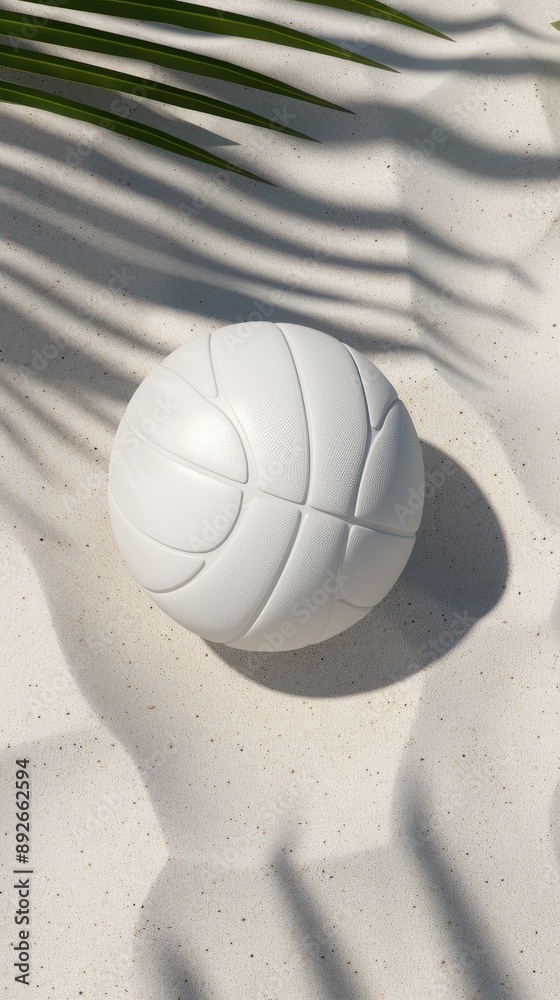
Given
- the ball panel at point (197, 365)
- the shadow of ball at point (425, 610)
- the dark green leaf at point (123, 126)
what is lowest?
the shadow of ball at point (425, 610)

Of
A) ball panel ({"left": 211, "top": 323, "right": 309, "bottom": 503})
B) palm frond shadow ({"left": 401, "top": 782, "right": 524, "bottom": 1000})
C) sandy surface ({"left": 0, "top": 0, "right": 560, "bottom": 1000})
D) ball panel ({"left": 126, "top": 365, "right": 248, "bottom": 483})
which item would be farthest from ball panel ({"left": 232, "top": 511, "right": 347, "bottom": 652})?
palm frond shadow ({"left": 401, "top": 782, "right": 524, "bottom": 1000})

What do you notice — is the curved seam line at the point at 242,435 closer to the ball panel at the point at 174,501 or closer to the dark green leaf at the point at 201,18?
the ball panel at the point at 174,501

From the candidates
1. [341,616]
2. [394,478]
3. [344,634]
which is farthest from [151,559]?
[344,634]

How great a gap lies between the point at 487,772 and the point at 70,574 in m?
1.63

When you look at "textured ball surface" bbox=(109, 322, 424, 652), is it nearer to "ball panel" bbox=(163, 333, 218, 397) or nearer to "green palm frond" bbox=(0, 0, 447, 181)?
"ball panel" bbox=(163, 333, 218, 397)

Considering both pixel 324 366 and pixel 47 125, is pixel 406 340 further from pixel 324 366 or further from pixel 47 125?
pixel 47 125

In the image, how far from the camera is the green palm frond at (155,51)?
1.79 meters

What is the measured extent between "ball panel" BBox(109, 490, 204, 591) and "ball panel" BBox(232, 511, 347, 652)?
24cm

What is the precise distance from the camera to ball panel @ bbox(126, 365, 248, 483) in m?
2.14

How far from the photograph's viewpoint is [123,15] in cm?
179

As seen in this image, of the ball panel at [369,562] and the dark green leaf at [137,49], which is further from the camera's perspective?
the ball panel at [369,562]

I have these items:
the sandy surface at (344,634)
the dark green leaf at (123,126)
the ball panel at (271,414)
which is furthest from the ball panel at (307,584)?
the dark green leaf at (123,126)
